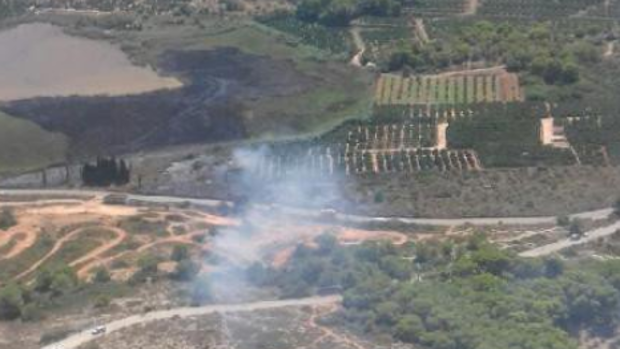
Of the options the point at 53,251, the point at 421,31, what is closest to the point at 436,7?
the point at 421,31

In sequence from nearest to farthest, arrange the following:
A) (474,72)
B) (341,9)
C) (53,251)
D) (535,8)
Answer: (53,251) < (474,72) < (341,9) < (535,8)

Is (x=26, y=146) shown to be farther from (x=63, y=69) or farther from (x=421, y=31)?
(x=421, y=31)

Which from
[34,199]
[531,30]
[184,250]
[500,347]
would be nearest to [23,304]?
[184,250]

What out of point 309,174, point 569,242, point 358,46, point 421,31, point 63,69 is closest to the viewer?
point 569,242

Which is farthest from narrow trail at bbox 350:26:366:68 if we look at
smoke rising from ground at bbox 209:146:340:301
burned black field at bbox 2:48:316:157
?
smoke rising from ground at bbox 209:146:340:301

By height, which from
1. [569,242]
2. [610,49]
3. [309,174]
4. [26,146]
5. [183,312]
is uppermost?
[610,49]

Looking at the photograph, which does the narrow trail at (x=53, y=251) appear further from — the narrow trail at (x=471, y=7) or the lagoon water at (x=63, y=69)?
the narrow trail at (x=471, y=7)

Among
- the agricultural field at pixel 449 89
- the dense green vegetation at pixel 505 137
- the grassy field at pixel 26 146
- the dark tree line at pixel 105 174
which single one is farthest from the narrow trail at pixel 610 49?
the grassy field at pixel 26 146
